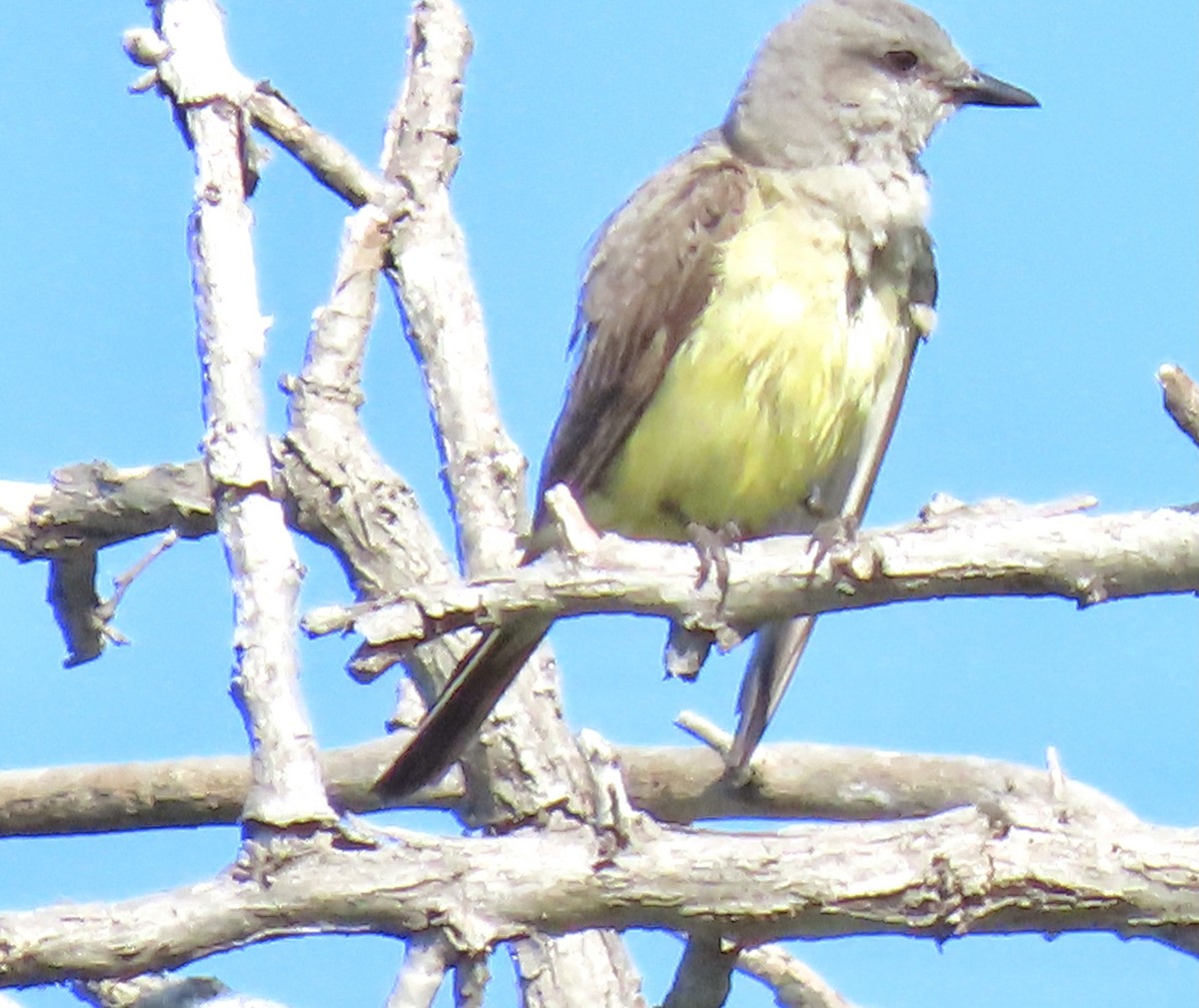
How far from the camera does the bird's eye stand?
18.6 feet

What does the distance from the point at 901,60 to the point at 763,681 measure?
6.49ft

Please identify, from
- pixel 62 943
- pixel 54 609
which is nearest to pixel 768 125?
pixel 54 609

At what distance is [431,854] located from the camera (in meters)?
2.98

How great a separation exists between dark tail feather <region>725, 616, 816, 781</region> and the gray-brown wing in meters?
0.59

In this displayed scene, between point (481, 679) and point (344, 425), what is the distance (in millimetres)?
752

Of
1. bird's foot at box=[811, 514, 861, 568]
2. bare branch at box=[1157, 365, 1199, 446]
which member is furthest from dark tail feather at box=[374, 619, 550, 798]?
bare branch at box=[1157, 365, 1199, 446]

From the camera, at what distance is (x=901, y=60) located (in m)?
5.68

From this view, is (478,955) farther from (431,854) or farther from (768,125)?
(768,125)

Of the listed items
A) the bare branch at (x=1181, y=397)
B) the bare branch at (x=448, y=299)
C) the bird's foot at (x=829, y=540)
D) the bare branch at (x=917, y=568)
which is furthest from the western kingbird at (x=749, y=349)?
the bare branch at (x=1181, y=397)

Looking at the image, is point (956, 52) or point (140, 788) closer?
point (140, 788)

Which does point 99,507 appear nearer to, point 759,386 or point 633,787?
point 633,787

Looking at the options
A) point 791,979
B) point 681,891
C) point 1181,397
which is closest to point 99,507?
point 791,979

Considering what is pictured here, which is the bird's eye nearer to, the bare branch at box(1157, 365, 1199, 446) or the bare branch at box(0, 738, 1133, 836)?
the bare branch at box(0, 738, 1133, 836)

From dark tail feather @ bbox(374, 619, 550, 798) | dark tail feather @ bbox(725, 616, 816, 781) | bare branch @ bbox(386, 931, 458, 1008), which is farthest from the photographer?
dark tail feather @ bbox(725, 616, 816, 781)
